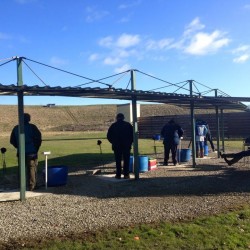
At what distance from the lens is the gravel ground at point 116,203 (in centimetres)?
628

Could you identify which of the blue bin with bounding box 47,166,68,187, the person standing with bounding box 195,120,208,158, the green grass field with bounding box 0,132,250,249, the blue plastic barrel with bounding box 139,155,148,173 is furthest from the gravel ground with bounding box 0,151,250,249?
the person standing with bounding box 195,120,208,158

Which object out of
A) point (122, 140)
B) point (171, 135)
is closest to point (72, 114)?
point (171, 135)

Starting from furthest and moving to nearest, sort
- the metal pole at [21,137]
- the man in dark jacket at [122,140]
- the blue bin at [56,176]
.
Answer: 1. the man in dark jacket at [122,140]
2. the blue bin at [56,176]
3. the metal pole at [21,137]

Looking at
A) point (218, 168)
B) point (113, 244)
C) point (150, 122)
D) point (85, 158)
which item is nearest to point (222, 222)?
point (113, 244)

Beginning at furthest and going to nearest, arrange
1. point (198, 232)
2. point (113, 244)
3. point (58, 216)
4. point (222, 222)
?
1. point (58, 216)
2. point (222, 222)
3. point (198, 232)
4. point (113, 244)

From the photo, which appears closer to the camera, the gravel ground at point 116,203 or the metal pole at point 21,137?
the gravel ground at point 116,203

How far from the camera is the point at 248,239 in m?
5.63

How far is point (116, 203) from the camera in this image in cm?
799

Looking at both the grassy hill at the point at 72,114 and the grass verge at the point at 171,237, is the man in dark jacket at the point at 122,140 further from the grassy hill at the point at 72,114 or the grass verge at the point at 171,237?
the grassy hill at the point at 72,114

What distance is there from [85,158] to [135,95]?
760 cm

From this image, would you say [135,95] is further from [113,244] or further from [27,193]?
[113,244]

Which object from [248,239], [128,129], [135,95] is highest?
[135,95]

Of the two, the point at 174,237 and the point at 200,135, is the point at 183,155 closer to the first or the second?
the point at 200,135

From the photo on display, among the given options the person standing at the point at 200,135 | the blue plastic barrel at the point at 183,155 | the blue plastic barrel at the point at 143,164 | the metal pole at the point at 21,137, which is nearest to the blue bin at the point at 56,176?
the metal pole at the point at 21,137
